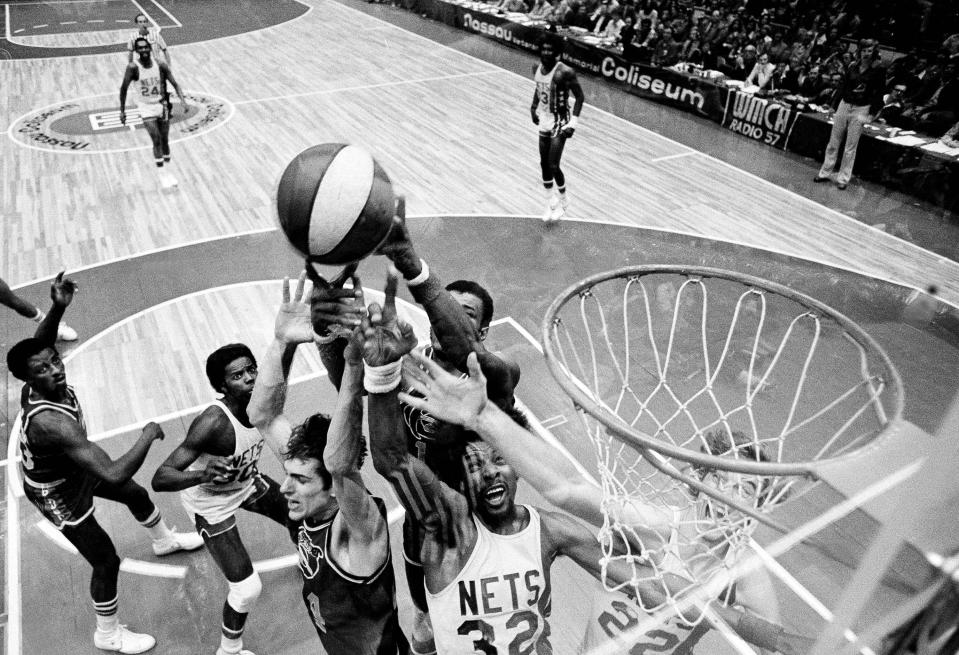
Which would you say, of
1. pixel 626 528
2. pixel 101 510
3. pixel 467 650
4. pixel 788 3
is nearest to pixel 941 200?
pixel 788 3

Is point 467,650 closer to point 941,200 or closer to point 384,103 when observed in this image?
point 941,200

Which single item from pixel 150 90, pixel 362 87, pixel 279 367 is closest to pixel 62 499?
pixel 279 367

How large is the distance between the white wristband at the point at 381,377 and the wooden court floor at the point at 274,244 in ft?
6.98

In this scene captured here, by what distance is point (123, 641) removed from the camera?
3500 millimetres

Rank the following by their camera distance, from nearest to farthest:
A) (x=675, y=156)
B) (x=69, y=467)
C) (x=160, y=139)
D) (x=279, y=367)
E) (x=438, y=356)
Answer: (x=279, y=367)
(x=438, y=356)
(x=69, y=467)
(x=160, y=139)
(x=675, y=156)

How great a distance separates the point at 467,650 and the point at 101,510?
310 centimetres

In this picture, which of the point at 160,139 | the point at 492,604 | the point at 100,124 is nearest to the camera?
the point at 492,604

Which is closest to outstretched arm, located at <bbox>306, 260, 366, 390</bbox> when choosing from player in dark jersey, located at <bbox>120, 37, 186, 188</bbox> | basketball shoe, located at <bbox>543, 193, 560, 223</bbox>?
basketball shoe, located at <bbox>543, 193, 560, 223</bbox>

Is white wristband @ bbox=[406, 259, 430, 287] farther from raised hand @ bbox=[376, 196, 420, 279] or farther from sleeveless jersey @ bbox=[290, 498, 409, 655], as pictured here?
sleeveless jersey @ bbox=[290, 498, 409, 655]

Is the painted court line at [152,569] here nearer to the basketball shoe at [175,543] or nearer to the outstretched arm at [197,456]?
the basketball shoe at [175,543]

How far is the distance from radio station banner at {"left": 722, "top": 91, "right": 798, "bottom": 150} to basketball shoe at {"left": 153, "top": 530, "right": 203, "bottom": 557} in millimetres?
9670

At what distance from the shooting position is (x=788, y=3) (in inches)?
549

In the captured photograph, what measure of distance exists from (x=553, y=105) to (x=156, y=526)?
559 cm

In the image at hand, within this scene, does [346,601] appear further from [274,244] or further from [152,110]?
[152,110]
